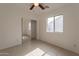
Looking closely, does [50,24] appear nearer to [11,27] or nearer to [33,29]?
[33,29]

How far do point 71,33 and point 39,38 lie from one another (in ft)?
3.47

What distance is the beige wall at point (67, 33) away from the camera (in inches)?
85.7

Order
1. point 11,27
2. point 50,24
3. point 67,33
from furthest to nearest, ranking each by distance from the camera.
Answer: point 67,33, point 50,24, point 11,27

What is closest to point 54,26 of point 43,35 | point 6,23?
point 43,35

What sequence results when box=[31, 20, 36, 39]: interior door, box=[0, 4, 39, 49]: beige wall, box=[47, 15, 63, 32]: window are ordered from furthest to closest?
box=[31, 20, 36, 39]: interior door < box=[47, 15, 63, 32]: window < box=[0, 4, 39, 49]: beige wall

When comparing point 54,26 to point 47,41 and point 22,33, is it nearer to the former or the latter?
point 47,41

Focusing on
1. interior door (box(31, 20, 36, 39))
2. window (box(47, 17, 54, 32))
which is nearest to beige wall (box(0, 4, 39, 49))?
interior door (box(31, 20, 36, 39))

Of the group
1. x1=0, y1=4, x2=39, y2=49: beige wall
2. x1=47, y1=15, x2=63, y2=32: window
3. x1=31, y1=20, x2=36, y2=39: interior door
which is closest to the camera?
x1=0, y1=4, x2=39, y2=49: beige wall

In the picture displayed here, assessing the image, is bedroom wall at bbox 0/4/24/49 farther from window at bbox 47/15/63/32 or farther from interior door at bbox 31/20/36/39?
window at bbox 47/15/63/32

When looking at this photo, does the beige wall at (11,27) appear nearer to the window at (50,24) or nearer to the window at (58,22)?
the window at (50,24)

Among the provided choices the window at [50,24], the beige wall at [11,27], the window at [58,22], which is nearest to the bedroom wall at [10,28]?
the beige wall at [11,27]

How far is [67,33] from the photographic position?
2.55 metres

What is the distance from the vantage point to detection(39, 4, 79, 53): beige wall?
7.14ft

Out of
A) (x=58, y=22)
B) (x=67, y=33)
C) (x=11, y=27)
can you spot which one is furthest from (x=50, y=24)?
(x=11, y=27)
